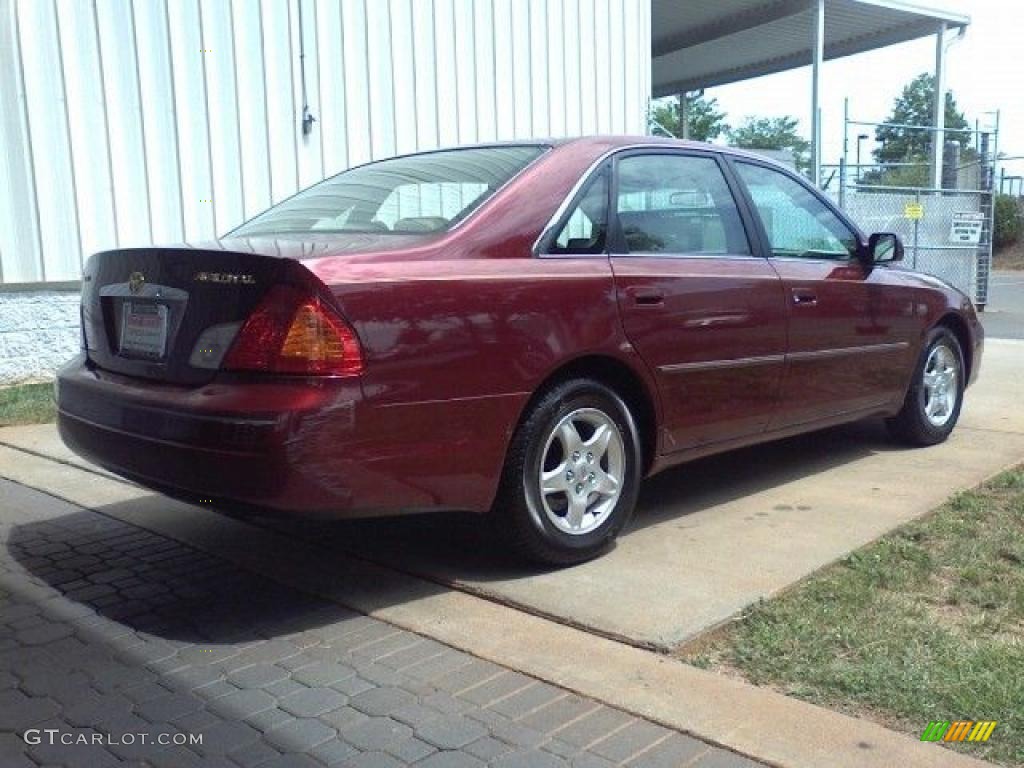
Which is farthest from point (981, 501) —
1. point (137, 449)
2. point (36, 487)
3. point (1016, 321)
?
point (1016, 321)

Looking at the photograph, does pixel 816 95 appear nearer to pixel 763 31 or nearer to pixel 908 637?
pixel 763 31

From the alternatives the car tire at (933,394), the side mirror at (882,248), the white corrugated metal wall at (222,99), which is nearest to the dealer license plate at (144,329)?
the side mirror at (882,248)

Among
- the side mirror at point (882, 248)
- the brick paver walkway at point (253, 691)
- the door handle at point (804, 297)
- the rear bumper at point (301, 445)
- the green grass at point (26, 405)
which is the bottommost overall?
the brick paver walkway at point (253, 691)

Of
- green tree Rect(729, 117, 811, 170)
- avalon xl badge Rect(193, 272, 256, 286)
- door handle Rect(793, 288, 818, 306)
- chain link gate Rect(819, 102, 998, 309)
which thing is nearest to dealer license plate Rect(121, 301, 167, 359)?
avalon xl badge Rect(193, 272, 256, 286)

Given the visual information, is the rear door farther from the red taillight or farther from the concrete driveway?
the red taillight

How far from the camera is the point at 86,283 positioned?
3.92 metres

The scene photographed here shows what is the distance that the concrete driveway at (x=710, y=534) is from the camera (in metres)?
3.48

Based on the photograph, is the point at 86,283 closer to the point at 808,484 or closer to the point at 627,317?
the point at 627,317

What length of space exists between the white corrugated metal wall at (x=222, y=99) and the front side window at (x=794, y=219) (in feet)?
18.7

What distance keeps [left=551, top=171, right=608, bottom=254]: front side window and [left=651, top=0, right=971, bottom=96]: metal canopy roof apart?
13489 mm

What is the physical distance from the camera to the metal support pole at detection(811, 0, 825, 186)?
14572 mm

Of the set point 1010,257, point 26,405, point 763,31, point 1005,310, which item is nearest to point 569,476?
point 26,405

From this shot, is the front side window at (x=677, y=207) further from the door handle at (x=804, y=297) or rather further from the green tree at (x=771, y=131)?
the green tree at (x=771, y=131)

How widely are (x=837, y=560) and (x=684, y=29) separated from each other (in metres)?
16.6
